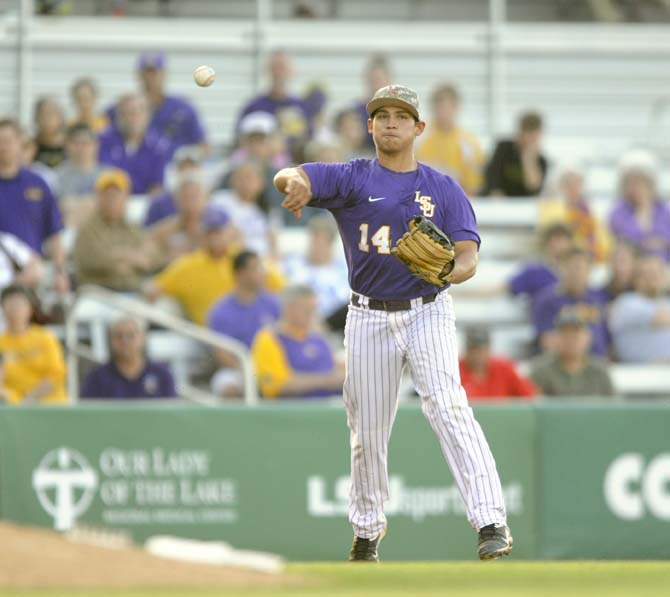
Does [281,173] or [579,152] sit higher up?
[579,152]

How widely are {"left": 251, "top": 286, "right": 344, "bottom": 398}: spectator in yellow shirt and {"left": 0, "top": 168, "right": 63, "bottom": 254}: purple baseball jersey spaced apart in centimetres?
186

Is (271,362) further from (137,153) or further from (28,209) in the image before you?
(137,153)

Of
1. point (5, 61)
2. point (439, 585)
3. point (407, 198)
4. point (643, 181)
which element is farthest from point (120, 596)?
point (5, 61)

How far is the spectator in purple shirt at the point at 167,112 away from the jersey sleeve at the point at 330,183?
23.8 ft

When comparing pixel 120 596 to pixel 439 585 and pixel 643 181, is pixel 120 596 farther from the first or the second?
pixel 643 181

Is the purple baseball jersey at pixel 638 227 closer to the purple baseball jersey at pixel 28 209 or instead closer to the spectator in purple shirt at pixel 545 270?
the spectator in purple shirt at pixel 545 270

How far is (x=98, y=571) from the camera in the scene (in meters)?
6.51

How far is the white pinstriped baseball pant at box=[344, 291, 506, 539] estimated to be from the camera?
7.60m

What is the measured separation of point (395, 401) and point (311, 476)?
3272 millimetres

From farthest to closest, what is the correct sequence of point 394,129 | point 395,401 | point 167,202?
point 167,202, point 395,401, point 394,129

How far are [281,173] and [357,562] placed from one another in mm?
2037

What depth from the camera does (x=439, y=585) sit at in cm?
642

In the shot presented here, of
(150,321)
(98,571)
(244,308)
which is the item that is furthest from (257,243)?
(98,571)

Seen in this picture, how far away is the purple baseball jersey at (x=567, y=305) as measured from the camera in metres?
13.1
